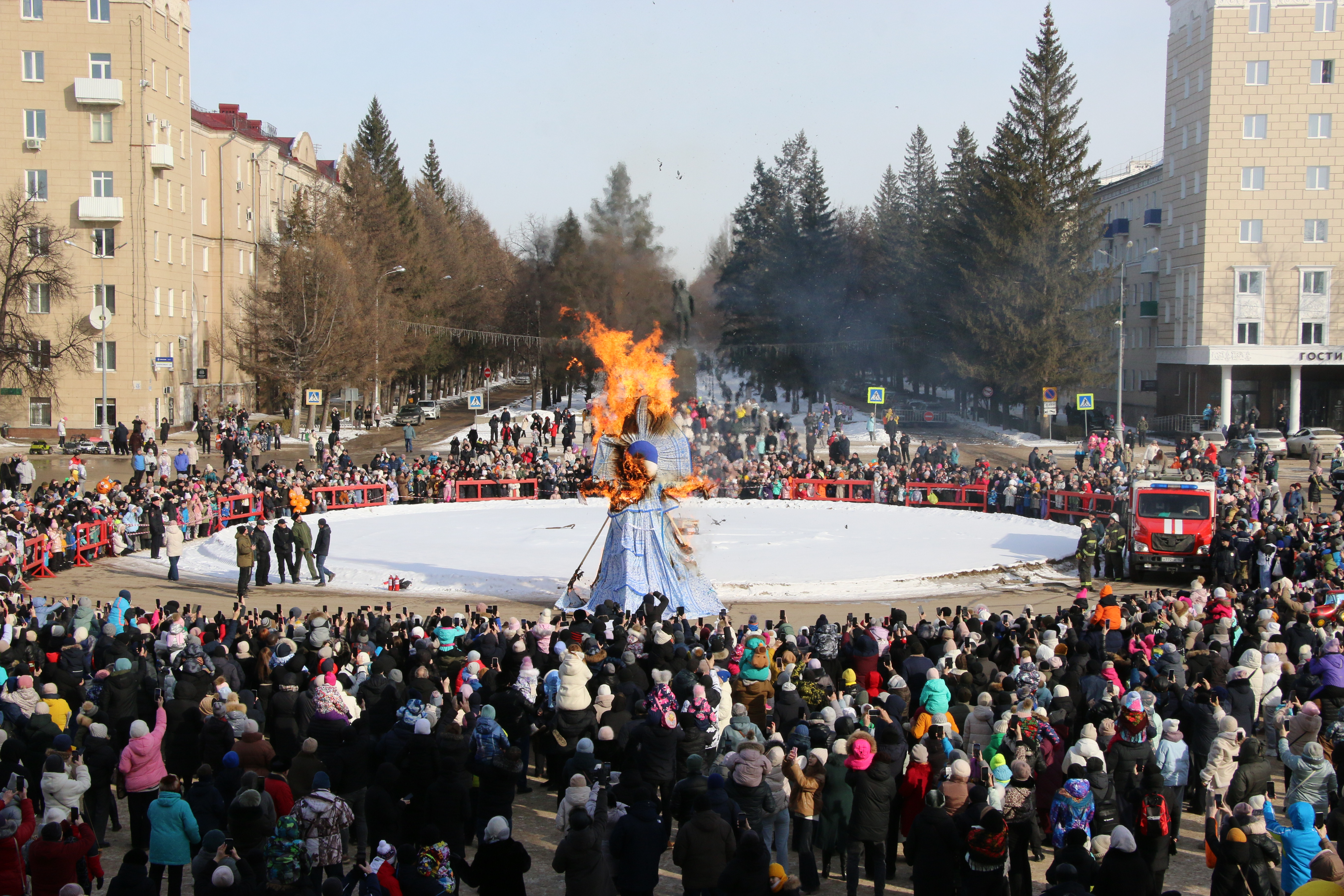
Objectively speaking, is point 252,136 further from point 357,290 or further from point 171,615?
point 171,615

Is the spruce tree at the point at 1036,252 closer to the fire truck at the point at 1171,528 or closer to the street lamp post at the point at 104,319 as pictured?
the fire truck at the point at 1171,528

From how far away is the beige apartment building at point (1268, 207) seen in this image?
169 feet

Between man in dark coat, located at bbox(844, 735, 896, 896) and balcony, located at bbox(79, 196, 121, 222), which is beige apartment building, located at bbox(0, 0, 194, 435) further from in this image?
man in dark coat, located at bbox(844, 735, 896, 896)

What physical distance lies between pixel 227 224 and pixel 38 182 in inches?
426

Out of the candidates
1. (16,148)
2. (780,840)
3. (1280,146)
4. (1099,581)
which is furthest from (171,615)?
(1280,146)

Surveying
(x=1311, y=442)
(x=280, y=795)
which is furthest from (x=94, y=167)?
(x=1311, y=442)

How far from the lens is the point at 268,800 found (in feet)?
26.0

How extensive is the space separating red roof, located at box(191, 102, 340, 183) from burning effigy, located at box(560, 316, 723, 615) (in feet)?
145

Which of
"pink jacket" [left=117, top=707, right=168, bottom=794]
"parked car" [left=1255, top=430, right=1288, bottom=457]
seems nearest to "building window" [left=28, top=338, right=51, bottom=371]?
"pink jacket" [left=117, top=707, right=168, bottom=794]

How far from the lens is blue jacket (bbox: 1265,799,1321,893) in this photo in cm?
760

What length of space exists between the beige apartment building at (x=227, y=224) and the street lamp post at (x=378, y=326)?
568 centimetres

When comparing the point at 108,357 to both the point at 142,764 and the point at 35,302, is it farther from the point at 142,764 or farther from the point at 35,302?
the point at 142,764

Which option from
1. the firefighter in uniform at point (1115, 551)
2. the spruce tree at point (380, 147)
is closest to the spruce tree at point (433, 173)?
the spruce tree at point (380, 147)

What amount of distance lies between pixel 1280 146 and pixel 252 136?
49577 millimetres
